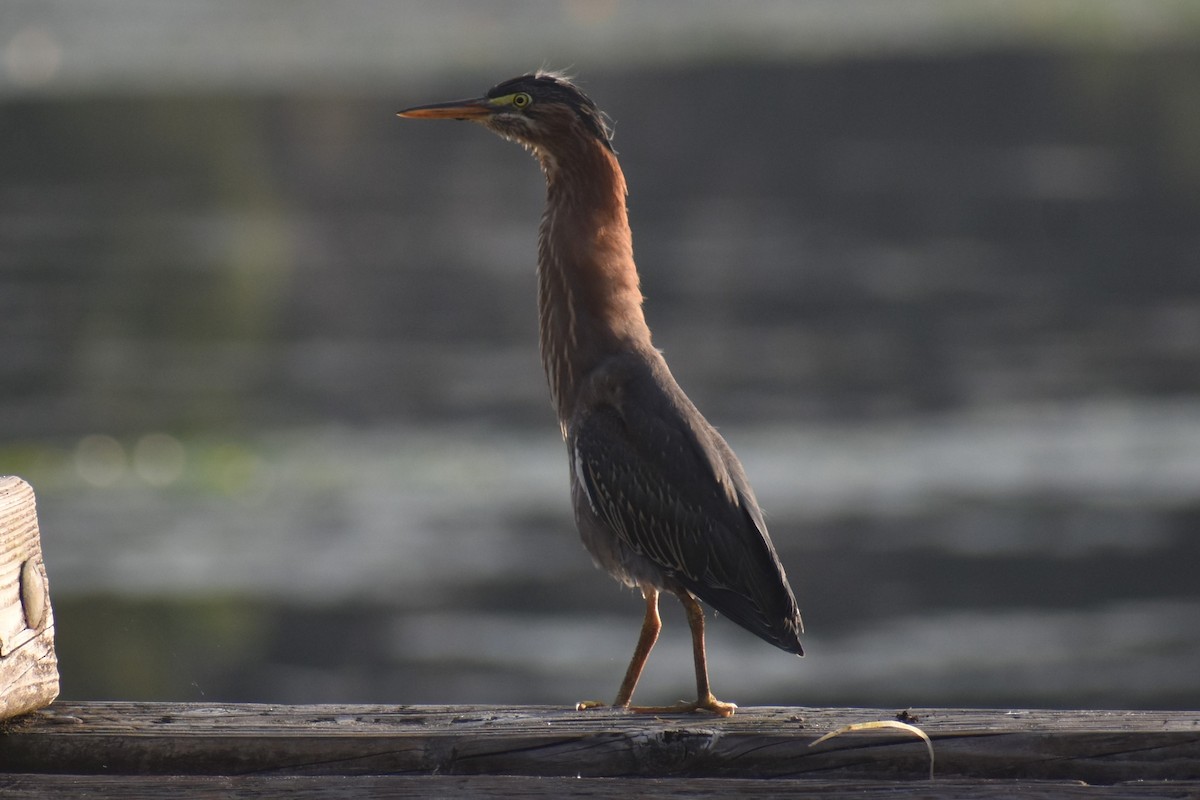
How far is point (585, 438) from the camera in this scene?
4.77 metres

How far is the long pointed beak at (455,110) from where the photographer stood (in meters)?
4.73

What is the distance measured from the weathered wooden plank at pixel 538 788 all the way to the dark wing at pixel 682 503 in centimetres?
157

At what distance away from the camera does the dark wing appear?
455 centimetres

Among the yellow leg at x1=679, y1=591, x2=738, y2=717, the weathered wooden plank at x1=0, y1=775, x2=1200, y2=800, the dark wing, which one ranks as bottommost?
the weathered wooden plank at x1=0, y1=775, x2=1200, y2=800

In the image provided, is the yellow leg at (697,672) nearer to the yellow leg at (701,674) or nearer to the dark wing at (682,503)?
the yellow leg at (701,674)

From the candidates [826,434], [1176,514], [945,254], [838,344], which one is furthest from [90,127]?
[1176,514]

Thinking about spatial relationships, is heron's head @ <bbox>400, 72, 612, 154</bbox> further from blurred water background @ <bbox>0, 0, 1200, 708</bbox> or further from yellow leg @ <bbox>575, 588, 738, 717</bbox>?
blurred water background @ <bbox>0, 0, 1200, 708</bbox>

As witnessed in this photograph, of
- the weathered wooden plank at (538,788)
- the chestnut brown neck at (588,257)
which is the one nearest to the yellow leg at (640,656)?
Answer: the chestnut brown neck at (588,257)

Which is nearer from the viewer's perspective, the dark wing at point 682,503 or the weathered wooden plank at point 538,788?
the weathered wooden plank at point 538,788

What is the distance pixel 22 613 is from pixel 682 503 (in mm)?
1799

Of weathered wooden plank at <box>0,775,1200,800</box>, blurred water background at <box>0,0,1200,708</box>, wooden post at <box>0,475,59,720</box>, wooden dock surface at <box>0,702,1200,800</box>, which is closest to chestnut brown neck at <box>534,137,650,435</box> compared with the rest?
wooden dock surface at <box>0,702,1200,800</box>

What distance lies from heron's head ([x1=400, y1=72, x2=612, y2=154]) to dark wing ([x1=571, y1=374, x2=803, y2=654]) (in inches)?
25.3

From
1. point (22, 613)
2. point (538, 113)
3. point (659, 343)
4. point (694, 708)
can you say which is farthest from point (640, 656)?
point (659, 343)

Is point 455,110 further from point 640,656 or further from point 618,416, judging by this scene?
point 640,656
